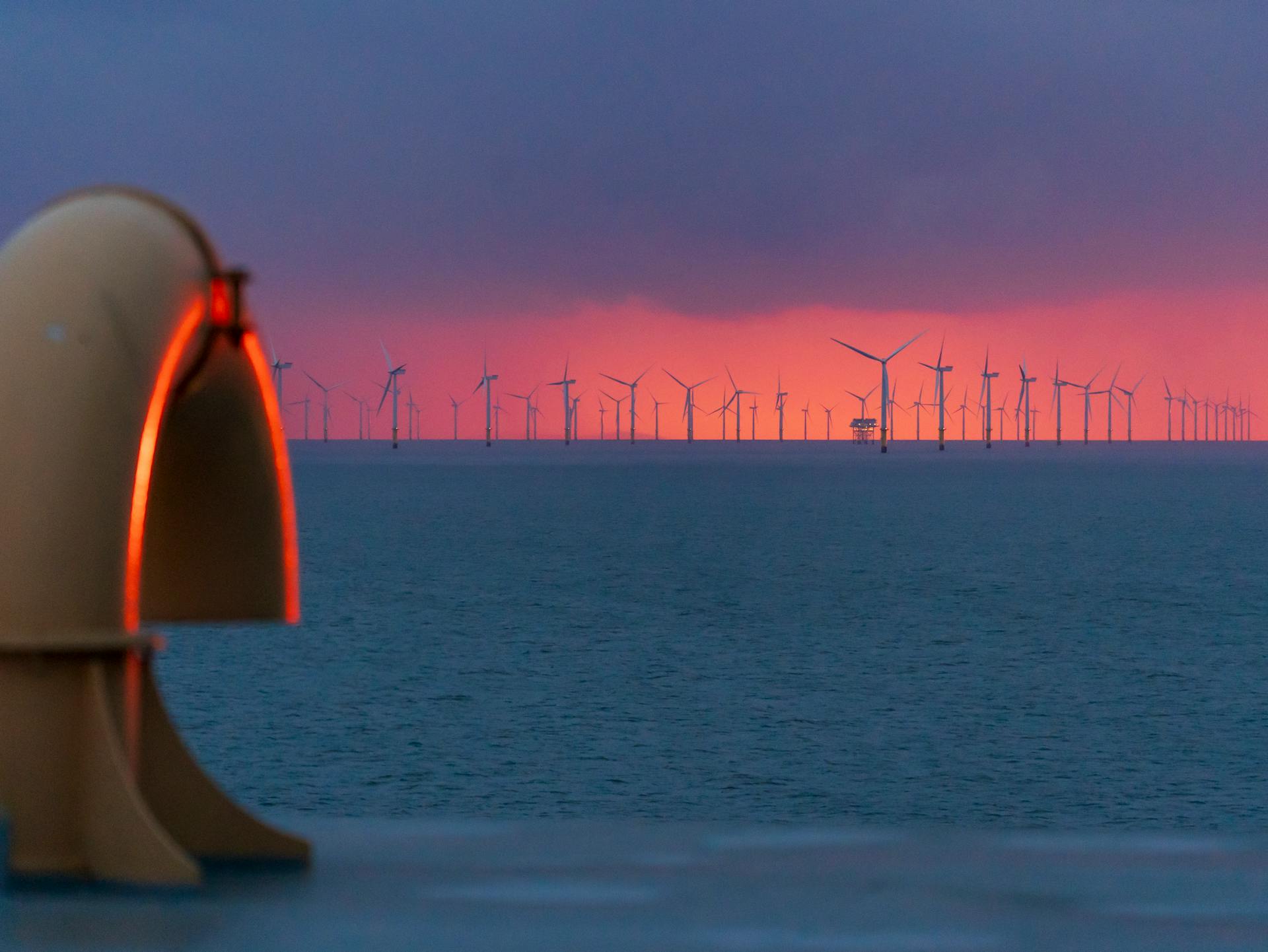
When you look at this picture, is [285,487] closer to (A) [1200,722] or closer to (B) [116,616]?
(B) [116,616]

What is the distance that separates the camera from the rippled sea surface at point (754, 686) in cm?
3762

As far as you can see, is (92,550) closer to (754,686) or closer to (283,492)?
(283,492)

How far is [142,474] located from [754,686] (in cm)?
4811

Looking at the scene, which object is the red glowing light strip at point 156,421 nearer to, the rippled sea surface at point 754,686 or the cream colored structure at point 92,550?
the cream colored structure at point 92,550

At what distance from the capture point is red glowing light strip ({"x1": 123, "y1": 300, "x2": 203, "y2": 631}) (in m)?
9.78

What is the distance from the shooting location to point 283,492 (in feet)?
38.7

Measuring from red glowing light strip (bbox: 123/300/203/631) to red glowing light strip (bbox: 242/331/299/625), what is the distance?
42.0 inches

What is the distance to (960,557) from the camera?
110812mm

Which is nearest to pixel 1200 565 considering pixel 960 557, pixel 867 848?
pixel 960 557

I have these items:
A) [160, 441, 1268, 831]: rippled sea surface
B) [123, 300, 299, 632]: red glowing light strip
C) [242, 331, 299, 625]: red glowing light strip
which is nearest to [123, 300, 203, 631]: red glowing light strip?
[123, 300, 299, 632]: red glowing light strip

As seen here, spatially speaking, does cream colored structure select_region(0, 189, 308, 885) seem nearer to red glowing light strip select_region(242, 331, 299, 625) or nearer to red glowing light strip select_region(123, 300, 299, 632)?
red glowing light strip select_region(123, 300, 299, 632)

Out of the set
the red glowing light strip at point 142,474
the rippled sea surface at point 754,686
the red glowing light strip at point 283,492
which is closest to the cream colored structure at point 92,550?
the red glowing light strip at point 142,474

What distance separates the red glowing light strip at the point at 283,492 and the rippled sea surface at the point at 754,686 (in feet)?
76.3

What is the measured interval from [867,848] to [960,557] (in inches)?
4017
